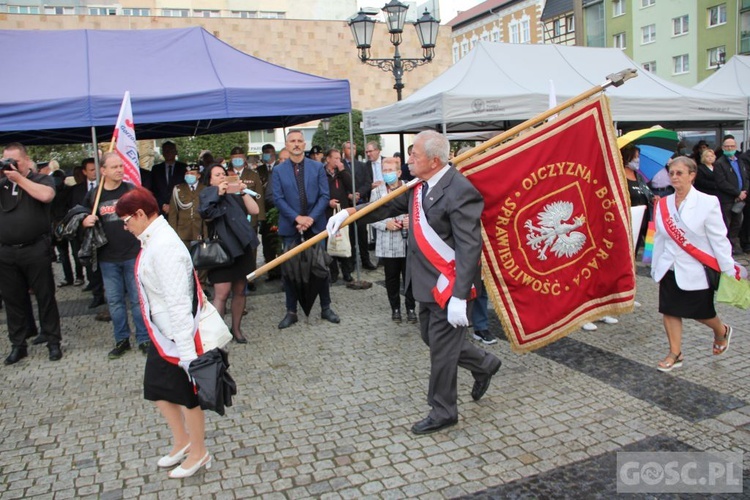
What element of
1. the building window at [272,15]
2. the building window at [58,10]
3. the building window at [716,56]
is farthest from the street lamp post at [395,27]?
the building window at [272,15]

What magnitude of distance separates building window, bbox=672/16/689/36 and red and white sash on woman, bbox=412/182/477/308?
151 ft

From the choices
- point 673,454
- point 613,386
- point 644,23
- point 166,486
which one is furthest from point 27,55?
point 644,23

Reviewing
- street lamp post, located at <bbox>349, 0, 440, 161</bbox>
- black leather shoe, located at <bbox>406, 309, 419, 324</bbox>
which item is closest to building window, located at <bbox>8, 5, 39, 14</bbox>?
street lamp post, located at <bbox>349, 0, 440, 161</bbox>

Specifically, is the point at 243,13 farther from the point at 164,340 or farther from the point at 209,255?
the point at 164,340

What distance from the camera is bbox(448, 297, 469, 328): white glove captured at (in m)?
3.91

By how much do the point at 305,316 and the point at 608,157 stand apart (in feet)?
12.8

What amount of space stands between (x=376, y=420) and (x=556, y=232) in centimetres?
193

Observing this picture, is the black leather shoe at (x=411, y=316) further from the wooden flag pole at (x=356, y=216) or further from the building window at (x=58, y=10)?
the building window at (x=58, y=10)

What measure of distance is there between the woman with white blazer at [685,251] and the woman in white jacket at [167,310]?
3631mm

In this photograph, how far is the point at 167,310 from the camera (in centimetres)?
353

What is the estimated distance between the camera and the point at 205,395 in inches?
134

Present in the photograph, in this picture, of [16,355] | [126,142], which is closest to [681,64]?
[126,142]

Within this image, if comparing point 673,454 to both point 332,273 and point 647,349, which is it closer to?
point 647,349

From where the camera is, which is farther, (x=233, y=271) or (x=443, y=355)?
(x=233, y=271)
